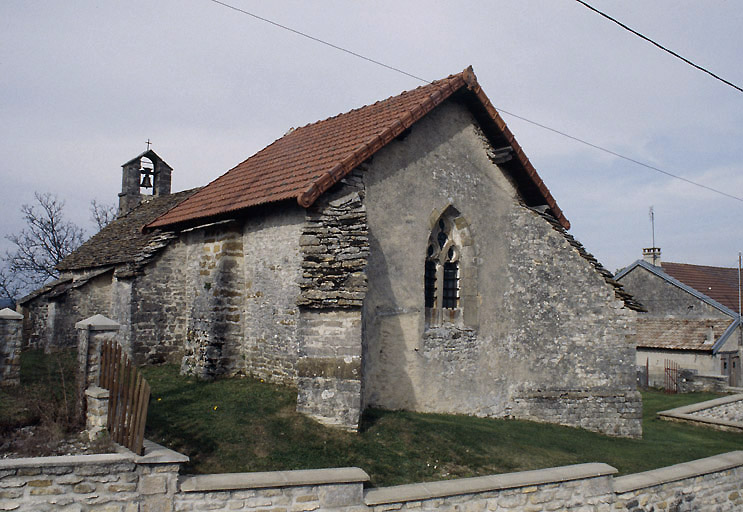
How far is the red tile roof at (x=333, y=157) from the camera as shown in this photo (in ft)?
33.9

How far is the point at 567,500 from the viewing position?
7910mm

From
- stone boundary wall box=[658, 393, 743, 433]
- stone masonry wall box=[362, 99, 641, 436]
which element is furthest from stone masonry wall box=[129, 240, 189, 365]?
stone boundary wall box=[658, 393, 743, 433]

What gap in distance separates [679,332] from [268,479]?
2655 cm

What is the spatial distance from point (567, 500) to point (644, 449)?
4661 millimetres

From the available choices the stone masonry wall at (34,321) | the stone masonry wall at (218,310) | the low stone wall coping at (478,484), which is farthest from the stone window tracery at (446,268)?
the stone masonry wall at (34,321)

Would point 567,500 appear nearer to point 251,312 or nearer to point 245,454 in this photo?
point 245,454

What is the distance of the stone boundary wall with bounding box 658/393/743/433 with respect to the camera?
15.5 m

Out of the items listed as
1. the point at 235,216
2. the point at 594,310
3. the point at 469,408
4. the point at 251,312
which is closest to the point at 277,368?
the point at 251,312

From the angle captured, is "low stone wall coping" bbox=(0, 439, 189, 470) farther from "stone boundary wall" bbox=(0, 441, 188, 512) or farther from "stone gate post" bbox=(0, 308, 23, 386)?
"stone gate post" bbox=(0, 308, 23, 386)

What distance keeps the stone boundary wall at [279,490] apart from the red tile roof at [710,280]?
983 inches

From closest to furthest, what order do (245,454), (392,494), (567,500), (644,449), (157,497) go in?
(157,497) → (392,494) → (245,454) → (567,500) → (644,449)

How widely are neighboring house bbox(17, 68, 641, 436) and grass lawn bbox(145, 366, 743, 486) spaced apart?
546 mm

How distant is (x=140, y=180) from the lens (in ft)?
81.1

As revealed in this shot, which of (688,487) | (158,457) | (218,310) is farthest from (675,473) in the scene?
(218,310)
